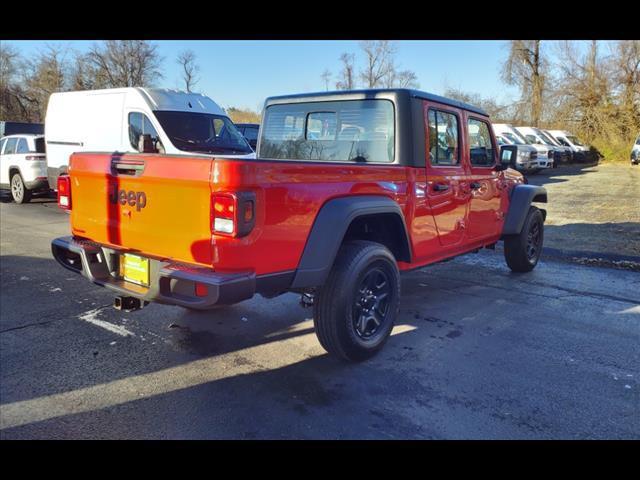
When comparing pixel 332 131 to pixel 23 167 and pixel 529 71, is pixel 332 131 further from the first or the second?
pixel 529 71

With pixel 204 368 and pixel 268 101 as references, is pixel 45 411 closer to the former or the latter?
pixel 204 368

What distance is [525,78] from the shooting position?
1575 inches

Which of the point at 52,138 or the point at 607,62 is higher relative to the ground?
the point at 607,62

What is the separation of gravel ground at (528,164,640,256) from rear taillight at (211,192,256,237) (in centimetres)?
651

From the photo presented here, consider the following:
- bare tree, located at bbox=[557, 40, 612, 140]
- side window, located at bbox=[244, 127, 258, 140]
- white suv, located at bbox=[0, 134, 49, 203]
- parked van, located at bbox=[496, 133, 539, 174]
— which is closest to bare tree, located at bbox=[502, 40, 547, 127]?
bare tree, located at bbox=[557, 40, 612, 140]

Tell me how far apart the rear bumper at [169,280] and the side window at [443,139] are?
224cm

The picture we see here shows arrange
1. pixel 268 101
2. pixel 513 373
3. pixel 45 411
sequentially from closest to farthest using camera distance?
pixel 45 411 → pixel 513 373 → pixel 268 101

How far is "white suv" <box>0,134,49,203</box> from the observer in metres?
12.1

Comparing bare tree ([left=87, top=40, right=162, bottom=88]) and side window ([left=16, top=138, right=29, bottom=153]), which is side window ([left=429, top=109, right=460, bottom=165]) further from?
bare tree ([left=87, top=40, right=162, bottom=88])

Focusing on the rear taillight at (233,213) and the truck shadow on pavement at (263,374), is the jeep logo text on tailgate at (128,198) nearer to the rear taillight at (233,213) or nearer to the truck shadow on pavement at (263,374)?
the rear taillight at (233,213)

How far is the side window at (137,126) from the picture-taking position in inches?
389

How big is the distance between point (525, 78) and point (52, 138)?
37.9 meters
